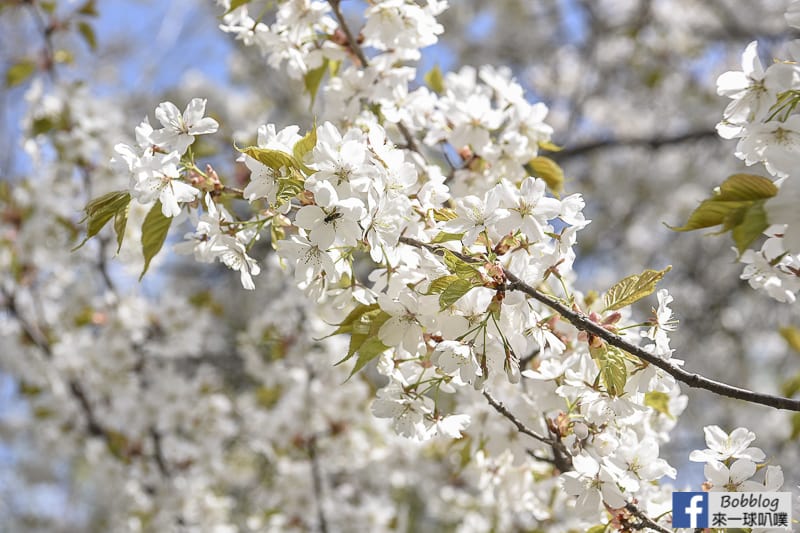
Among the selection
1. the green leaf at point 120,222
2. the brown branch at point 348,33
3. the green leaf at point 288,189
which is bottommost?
the green leaf at point 120,222

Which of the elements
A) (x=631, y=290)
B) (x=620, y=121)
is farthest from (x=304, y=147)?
(x=620, y=121)

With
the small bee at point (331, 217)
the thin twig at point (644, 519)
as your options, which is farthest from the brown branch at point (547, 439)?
the small bee at point (331, 217)

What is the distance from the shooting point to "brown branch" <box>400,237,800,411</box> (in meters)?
0.91

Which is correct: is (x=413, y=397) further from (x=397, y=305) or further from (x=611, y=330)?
(x=611, y=330)

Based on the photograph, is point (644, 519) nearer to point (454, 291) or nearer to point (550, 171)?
point (454, 291)

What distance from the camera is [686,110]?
566 centimetres

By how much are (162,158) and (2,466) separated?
7618 mm

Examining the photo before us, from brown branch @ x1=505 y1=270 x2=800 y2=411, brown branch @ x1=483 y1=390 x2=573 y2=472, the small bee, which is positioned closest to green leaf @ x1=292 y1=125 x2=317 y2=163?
the small bee

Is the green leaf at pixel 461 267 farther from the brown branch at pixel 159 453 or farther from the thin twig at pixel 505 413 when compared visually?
the brown branch at pixel 159 453

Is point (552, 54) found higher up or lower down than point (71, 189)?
higher up

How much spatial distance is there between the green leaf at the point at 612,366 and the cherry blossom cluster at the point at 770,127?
213 mm

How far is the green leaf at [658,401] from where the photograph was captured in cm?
133

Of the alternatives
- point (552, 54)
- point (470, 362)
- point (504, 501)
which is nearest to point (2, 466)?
point (552, 54)

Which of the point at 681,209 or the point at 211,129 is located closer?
the point at 211,129
